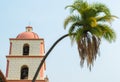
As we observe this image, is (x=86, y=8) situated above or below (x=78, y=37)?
above

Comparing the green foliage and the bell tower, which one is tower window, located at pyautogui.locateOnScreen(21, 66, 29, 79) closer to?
the bell tower

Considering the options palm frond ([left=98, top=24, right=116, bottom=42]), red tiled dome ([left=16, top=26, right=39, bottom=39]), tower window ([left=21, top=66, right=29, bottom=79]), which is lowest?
tower window ([left=21, top=66, right=29, bottom=79])

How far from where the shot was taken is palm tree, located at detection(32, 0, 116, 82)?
22297mm

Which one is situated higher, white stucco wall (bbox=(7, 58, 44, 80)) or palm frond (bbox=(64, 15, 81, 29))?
palm frond (bbox=(64, 15, 81, 29))

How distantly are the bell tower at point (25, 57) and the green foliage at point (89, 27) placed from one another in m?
16.2

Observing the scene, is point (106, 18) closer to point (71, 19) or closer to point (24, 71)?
point (71, 19)

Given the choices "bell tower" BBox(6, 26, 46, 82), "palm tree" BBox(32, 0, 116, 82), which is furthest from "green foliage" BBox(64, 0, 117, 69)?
"bell tower" BBox(6, 26, 46, 82)

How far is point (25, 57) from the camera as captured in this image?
131ft

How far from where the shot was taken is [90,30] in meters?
22.7

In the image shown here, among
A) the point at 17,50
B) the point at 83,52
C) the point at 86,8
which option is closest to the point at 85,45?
the point at 83,52

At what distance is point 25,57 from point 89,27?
18.0 m

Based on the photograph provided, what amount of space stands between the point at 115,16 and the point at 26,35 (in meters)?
19.1

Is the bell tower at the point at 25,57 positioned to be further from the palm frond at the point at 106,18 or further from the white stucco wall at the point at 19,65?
the palm frond at the point at 106,18

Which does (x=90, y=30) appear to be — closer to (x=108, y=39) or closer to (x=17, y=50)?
(x=108, y=39)
